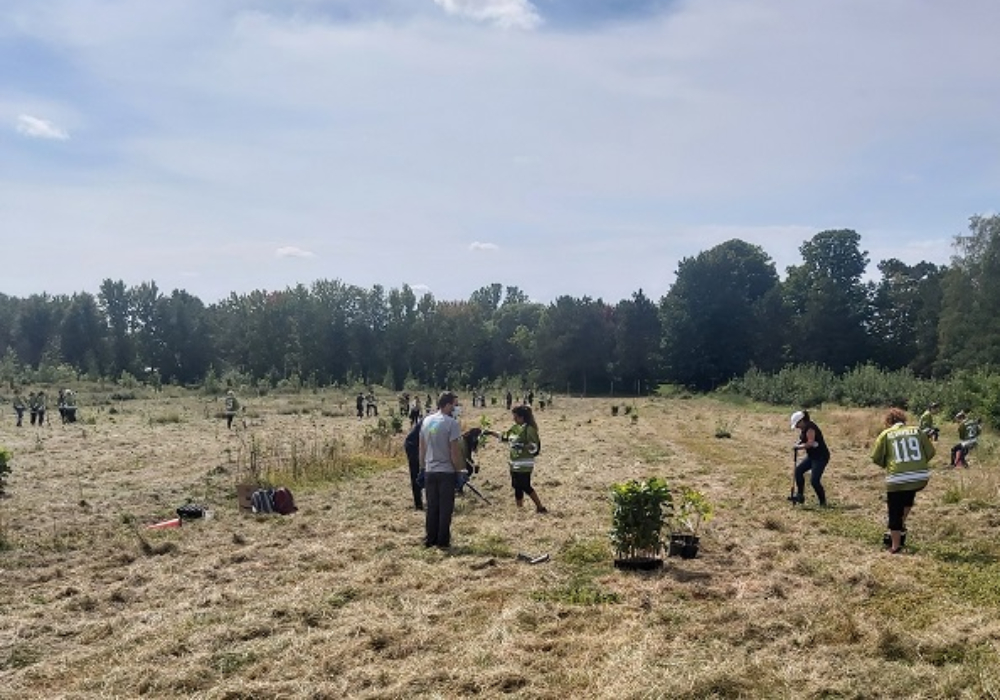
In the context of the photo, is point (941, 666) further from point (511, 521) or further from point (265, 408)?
point (265, 408)

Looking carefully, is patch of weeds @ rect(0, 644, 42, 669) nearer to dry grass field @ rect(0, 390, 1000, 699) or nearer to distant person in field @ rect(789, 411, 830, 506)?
dry grass field @ rect(0, 390, 1000, 699)

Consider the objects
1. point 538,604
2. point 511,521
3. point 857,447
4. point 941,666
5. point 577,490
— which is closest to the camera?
point 941,666

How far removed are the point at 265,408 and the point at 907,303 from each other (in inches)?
2173

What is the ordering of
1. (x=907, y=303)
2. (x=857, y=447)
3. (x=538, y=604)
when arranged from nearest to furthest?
(x=538, y=604) → (x=857, y=447) → (x=907, y=303)

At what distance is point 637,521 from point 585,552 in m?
1.04

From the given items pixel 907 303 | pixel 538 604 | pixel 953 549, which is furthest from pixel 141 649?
pixel 907 303

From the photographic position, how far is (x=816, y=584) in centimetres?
784

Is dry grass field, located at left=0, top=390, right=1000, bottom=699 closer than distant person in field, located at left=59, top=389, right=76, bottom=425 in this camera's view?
Yes

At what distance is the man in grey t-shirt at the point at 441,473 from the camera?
9.80 m

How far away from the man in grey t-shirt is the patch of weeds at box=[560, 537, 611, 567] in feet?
4.80

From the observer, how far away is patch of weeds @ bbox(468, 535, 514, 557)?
9.40 metres

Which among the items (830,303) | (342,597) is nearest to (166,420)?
(342,597)

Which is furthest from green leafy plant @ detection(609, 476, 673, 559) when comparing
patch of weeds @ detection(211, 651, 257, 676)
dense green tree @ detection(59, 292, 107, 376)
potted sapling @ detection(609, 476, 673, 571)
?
dense green tree @ detection(59, 292, 107, 376)

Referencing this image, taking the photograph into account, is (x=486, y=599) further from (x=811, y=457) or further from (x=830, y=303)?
(x=830, y=303)
